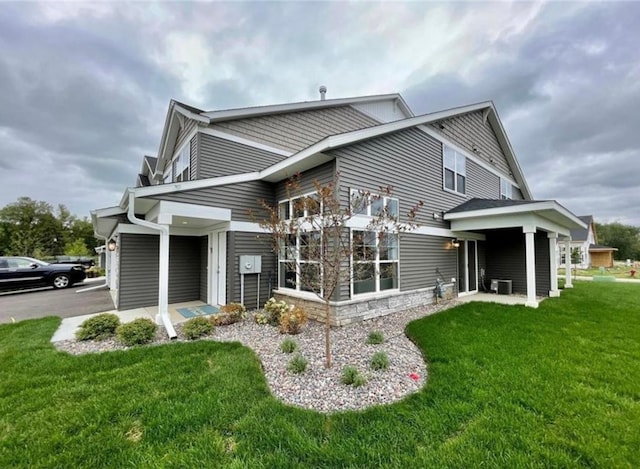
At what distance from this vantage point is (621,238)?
153 feet

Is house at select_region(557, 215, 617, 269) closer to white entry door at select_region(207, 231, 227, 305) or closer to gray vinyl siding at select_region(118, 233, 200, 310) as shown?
white entry door at select_region(207, 231, 227, 305)

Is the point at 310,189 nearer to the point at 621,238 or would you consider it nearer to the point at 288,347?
the point at 288,347

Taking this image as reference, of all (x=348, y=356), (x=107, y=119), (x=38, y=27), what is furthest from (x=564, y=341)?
(x=107, y=119)

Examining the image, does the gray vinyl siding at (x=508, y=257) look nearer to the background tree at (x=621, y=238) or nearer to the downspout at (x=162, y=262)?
the downspout at (x=162, y=262)

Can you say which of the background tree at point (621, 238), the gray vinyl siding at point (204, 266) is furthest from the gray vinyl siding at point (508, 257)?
the background tree at point (621, 238)

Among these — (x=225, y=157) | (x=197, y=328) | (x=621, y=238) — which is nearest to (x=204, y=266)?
(x=225, y=157)

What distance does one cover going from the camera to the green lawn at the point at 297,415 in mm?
2375

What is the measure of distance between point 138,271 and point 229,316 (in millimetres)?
4079

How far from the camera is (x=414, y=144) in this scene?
359 inches

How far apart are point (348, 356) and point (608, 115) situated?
1190 inches

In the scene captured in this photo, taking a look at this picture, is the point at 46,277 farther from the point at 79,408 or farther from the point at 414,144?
the point at 414,144

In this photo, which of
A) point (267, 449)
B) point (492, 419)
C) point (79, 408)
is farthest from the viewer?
point (79, 408)

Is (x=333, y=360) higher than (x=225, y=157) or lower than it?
lower

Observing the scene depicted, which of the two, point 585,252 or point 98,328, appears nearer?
point 98,328
